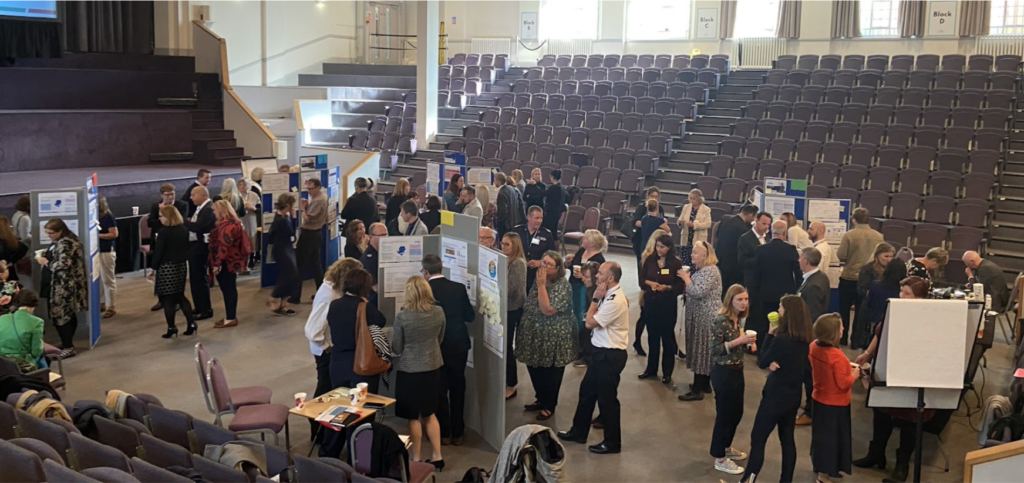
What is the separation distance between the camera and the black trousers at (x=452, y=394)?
5508 millimetres

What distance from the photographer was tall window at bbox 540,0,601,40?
20047mm

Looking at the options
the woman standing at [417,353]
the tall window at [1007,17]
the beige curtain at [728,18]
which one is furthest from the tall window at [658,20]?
the woman standing at [417,353]

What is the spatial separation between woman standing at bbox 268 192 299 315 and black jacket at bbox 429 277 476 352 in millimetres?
3686

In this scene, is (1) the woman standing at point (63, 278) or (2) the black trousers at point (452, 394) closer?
(2) the black trousers at point (452, 394)

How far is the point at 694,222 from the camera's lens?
8672 millimetres

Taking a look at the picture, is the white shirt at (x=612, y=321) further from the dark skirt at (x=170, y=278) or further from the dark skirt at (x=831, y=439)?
the dark skirt at (x=170, y=278)

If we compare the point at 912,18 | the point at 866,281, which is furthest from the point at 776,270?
the point at 912,18

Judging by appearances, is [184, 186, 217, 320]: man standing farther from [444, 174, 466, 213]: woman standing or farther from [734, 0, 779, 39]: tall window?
[734, 0, 779, 39]: tall window

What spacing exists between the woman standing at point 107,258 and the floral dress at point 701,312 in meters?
5.79

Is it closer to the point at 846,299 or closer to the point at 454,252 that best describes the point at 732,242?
the point at 846,299

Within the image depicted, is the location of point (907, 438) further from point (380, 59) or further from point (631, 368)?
point (380, 59)

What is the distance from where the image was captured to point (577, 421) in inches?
224

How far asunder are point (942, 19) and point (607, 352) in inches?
567

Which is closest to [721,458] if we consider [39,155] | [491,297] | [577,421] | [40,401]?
[577,421]
